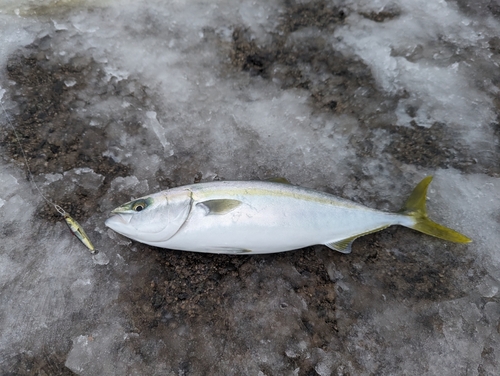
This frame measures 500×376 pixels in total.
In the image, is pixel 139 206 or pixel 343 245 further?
pixel 343 245

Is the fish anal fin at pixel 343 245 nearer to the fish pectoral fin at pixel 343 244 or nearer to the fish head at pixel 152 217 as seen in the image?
the fish pectoral fin at pixel 343 244

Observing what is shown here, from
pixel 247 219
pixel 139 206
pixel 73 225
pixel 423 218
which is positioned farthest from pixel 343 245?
pixel 73 225

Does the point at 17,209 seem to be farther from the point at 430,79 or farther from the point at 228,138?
the point at 430,79

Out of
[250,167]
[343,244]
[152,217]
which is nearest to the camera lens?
[152,217]

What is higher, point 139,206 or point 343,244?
point 139,206

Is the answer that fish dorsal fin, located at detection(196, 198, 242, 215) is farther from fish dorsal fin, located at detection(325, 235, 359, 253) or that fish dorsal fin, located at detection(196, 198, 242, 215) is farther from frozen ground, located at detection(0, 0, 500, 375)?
fish dorsal fin, located at detection(325, 235, 359, 253)

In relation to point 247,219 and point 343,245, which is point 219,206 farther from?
point 343,245

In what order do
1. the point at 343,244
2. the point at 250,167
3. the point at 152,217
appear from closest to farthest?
the point at 152,217
the point at 343,244
the point at 250,167

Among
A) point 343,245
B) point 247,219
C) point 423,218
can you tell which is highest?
point 247,219
